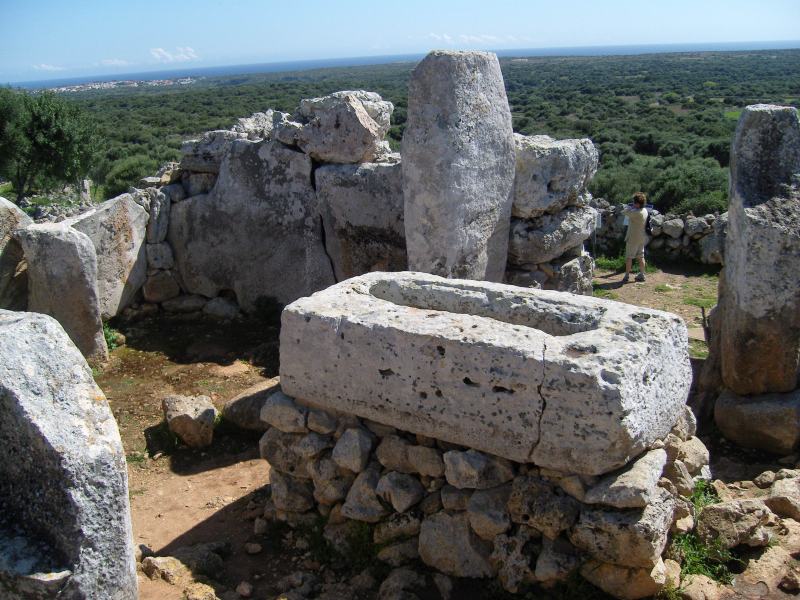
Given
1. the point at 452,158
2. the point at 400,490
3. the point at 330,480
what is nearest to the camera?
the point at 400,490

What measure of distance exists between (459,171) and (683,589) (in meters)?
3.26

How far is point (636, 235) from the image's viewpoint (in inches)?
378

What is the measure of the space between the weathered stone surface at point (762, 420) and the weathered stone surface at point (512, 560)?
2.44 metres

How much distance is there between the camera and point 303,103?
746cm

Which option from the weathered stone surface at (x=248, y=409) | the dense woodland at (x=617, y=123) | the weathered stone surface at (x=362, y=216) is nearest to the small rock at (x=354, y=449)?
the weathered stone surface at (x=248, y=409)

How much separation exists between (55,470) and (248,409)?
3.10 m

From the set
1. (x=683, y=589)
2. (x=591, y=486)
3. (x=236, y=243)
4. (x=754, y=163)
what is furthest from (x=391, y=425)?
(x=236, y=243)

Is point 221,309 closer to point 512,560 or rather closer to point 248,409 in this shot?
point 248,409

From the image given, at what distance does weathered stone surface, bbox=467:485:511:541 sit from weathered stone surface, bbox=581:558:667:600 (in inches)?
16.6

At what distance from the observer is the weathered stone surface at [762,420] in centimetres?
500

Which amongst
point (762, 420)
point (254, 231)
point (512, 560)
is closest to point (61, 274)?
point (254, 231)

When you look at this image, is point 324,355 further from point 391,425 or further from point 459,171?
point 459,171

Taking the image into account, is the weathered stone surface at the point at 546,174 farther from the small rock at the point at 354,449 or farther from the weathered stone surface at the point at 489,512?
the weathered stone surface at the point at 489,512

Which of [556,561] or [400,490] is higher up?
[400,490]
